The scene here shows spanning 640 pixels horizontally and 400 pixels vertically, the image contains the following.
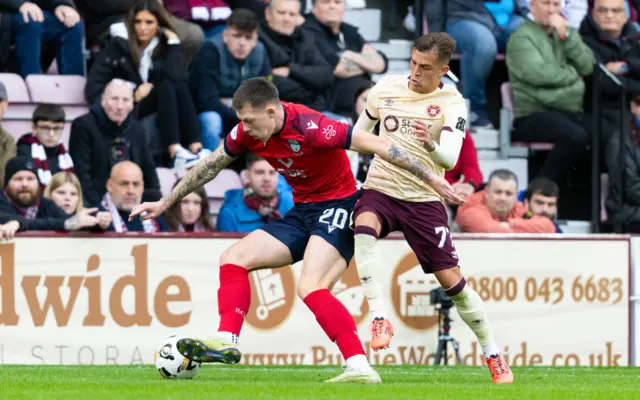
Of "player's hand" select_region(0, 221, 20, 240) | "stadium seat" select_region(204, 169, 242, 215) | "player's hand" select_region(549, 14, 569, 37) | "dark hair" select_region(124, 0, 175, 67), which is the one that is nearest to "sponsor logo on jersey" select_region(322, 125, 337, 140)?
"player's hand" select_region(0, 221, 20, 240)

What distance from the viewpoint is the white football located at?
8.66m

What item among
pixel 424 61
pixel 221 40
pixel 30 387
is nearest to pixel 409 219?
pixel 424 61

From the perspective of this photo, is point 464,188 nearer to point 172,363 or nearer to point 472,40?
point 472,40

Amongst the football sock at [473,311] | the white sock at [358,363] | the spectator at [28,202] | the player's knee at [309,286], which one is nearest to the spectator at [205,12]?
the spectator at [28,202]

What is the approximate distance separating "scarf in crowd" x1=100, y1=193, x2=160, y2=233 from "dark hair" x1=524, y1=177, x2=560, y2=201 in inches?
146

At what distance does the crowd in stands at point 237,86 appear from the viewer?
13016mm

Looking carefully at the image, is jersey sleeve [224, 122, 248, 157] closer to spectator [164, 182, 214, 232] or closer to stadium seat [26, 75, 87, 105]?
spectator [164, 182, 214, 232]

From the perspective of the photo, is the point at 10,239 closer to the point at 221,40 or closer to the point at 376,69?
the point at 221,40

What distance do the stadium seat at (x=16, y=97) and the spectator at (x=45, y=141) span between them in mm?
1135

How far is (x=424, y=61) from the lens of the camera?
29.8 feet

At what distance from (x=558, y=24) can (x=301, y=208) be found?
279 inches

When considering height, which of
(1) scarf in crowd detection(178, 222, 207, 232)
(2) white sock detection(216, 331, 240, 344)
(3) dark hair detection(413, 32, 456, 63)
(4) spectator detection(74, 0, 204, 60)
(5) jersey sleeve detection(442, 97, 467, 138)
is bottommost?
(2) white sock detection(216, 331, 240, 344)

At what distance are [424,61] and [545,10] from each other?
254 inches

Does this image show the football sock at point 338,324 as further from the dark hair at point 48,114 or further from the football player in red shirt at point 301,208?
the dark hair at point 48,114
